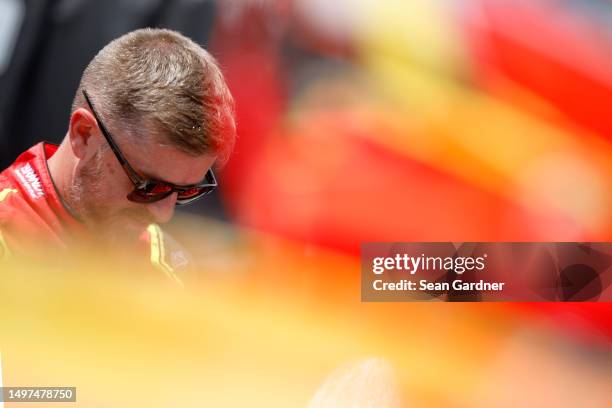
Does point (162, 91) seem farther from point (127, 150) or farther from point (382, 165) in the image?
point (382, 165)

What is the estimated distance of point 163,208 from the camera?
5.16ft

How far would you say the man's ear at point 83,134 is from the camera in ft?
4.87

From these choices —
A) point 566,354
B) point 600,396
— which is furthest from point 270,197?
point 600,396

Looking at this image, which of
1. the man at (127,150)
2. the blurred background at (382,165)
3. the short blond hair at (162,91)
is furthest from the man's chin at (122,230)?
the short blond hair at (162,91)

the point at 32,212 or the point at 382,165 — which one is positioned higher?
the point at 382,165

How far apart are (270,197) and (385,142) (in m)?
0.32

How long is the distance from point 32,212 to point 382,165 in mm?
808

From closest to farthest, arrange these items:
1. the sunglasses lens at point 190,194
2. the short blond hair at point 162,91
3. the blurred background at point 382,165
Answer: the short blond hair at point 162,91, the sunglasses lens at point 190,194, the blurred background at point 382,165

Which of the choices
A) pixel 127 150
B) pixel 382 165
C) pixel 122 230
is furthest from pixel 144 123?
pixel 382 165

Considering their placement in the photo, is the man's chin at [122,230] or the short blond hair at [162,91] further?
the man's chin at [122,230]

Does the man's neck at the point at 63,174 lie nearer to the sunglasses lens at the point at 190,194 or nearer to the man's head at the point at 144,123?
the man's head at the point at 144,123

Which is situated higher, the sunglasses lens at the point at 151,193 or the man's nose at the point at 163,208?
the sunglasses lens at the point at 151,193

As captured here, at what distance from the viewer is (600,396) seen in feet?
5.65

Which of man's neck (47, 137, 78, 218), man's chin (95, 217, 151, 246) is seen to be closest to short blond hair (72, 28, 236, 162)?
man's neck (47, 137, 78, 218)
